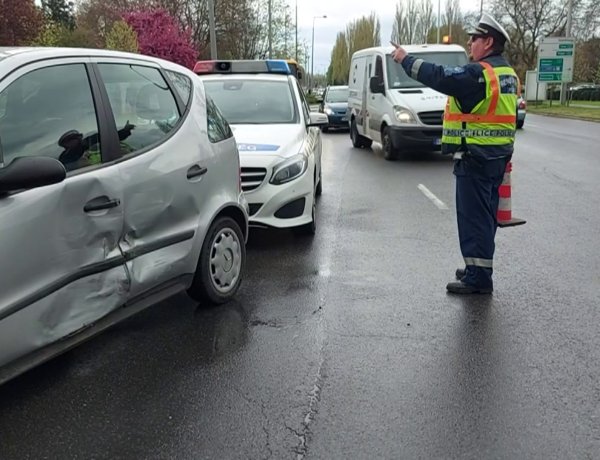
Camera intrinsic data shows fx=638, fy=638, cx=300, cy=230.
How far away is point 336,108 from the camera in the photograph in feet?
73.0

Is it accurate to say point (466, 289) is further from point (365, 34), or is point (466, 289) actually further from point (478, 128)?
point (365, 34)

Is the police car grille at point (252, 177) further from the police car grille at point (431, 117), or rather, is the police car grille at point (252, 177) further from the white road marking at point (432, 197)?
the police car grille at point (431, 117)

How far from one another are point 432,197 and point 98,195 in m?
6.46

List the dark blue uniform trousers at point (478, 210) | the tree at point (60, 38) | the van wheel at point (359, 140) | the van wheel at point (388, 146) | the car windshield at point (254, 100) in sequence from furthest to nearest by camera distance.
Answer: the tree at point (60, 38), the van wheel at point (359, 140), the van wheel at point (388, 146), the car windshield at point (254, 100), the dark blue uniform trousers at point (478, 210)

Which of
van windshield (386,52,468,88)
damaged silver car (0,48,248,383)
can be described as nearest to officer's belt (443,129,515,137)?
damaged silver car (0,48,248,383)

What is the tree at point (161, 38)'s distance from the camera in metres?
32.5

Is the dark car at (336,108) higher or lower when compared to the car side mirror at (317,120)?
lower

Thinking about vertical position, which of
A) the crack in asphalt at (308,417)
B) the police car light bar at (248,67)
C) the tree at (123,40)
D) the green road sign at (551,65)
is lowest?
the crack in asphalt at (308,417)

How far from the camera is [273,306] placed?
187 inches

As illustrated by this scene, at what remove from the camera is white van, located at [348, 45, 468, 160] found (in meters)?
12.5

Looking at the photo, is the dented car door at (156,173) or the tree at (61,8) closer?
the dented car door at (156,173)

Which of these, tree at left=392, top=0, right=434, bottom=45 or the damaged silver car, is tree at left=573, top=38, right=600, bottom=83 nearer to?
tree at left=392, top=0, right=434, bottom=45

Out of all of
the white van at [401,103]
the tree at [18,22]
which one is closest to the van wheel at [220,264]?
the white van at [401,103]

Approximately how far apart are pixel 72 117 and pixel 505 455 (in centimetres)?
271
